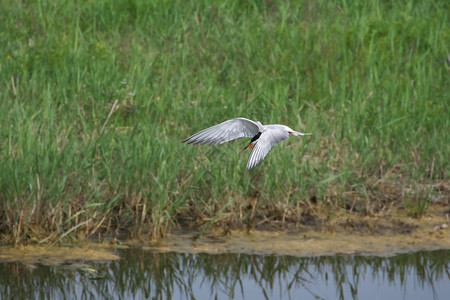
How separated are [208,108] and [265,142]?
3.45 metres

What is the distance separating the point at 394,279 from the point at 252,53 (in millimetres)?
3481

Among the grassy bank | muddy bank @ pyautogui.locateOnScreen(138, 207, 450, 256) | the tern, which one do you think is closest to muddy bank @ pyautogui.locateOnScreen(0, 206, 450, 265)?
muddy bank @ pyautogui.locateOnScreen(138, 207, 450, 256)

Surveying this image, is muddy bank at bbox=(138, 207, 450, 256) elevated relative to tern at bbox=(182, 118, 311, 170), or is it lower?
lower

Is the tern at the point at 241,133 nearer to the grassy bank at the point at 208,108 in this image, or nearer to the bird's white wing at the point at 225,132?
the bird's white wing at the point at 225,132

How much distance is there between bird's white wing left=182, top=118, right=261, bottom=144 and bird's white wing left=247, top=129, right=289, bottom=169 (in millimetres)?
77

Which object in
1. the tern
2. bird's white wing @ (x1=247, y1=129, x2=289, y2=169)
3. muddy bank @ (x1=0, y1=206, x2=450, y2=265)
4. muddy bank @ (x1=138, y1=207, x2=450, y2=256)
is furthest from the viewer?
muddy bank @ (x1=138, y1=207, x2=450, y2=256)

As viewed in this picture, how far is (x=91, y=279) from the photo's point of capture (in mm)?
5047

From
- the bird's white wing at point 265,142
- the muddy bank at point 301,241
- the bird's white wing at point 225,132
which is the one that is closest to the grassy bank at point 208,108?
the muddy bank at point 301,241

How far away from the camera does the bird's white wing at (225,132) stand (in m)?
3.60

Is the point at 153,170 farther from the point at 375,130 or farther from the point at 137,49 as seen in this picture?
the point at 137,49

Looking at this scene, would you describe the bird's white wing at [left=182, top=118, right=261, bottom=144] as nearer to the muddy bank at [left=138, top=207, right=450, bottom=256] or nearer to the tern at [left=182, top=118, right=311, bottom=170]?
the tern at [left=182, top=118, right=311, bottom=170]

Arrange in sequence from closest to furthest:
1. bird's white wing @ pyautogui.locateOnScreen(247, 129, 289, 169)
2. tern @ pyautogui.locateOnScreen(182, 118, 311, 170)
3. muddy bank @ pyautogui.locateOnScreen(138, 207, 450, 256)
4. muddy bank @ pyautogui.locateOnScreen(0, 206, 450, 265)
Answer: bird's white wing @ pyautogui.locateOnScreen(247, 129, 289, 169) → tern @ pyautogui.locateOnScreen(182, 118, 311, 170) → muddy bank @ pyautogui.locateOnScreen(0, 206, 450, 265) → muddy bank @ pyautogui.locateOnScreen(138, 207, 450, 256)

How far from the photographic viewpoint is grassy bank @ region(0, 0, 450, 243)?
560cm

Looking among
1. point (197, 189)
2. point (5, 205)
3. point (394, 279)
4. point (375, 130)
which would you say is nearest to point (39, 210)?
point (5, 205)
